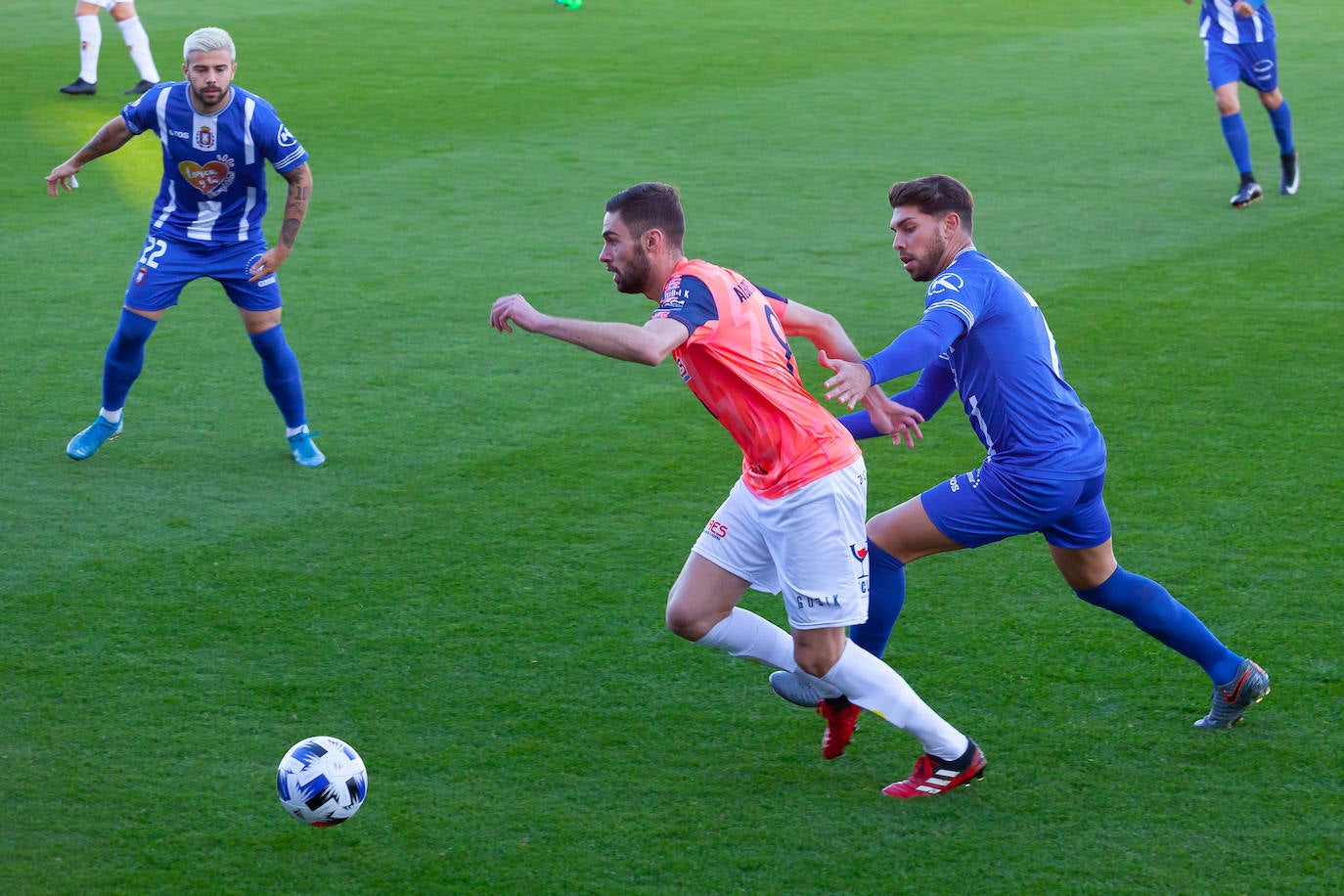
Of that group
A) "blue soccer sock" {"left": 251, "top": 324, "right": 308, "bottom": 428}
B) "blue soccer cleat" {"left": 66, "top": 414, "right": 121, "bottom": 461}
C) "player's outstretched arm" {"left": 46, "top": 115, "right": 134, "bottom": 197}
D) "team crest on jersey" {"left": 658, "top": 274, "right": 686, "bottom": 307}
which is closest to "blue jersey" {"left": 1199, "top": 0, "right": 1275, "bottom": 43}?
"blue soccer sock" {"left": 251, "top": 324, "right": 308, "bottom": 428}

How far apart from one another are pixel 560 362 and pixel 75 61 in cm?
1233

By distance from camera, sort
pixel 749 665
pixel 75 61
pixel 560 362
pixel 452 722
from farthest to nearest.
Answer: pixel 75 61 → pixel 560 362 → pixel 749 665 → pixel 452 722

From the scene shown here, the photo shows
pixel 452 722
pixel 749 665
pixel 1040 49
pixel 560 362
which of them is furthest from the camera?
pixel 1040 49

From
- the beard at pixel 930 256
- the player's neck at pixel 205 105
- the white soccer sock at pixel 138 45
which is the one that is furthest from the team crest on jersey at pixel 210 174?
the white soccer sock at pixel 138 45

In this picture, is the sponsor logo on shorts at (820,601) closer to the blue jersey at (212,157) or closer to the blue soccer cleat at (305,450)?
the blue soccer cleat at (305,450)

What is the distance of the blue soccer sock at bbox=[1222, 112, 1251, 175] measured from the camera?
12062 mm

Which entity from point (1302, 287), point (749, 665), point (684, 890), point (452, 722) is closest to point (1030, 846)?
point (684, 890)

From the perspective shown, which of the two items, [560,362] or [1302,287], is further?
[1302,287]

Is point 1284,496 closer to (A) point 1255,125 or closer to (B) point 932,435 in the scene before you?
(B) point 932,435

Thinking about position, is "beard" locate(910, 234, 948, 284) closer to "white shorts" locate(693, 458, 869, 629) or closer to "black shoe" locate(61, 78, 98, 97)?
"white shorts" locate(693, 458, 869, 629)

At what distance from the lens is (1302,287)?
9.86 meters

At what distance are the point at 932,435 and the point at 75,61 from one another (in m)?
14.5

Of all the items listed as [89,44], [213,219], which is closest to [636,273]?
[213,219]

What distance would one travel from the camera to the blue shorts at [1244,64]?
12047 mm
